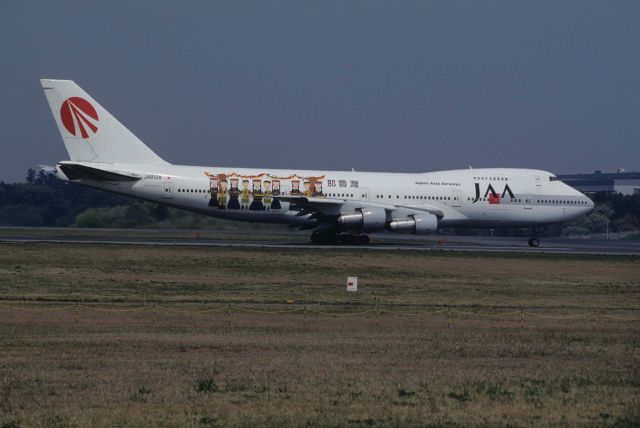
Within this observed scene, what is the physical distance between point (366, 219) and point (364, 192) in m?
3.40

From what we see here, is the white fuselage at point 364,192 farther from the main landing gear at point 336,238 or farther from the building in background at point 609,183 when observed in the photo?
the building in background at point 609,183

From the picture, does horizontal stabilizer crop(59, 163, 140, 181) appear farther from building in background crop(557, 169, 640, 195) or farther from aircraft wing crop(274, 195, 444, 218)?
building in background crop(557, 169, 640, 195)

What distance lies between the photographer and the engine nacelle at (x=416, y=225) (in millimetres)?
58875

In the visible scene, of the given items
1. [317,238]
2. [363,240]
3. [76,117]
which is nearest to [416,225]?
[363,240]

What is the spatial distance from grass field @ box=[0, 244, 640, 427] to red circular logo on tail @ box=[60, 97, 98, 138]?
50.1ft

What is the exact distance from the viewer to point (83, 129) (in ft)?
194

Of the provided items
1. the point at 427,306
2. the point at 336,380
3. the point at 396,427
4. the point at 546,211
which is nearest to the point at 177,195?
the point at 546,211

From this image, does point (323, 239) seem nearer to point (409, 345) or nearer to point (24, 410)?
point (409, 345)

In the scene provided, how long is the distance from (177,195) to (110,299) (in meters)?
26.7

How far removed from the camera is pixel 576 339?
25000 millimetres

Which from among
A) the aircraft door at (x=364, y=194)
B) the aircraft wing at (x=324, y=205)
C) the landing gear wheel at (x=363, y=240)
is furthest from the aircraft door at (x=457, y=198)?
the landing gear wheel at (x=363, y=240)

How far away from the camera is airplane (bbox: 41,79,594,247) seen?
58406mm

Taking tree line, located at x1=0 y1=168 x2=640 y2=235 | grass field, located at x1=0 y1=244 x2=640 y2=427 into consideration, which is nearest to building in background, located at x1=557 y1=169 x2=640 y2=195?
tree line, located at x1=0 y1=168 x2=640 y2=235

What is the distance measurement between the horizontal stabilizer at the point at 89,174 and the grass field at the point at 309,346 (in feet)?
39.0
